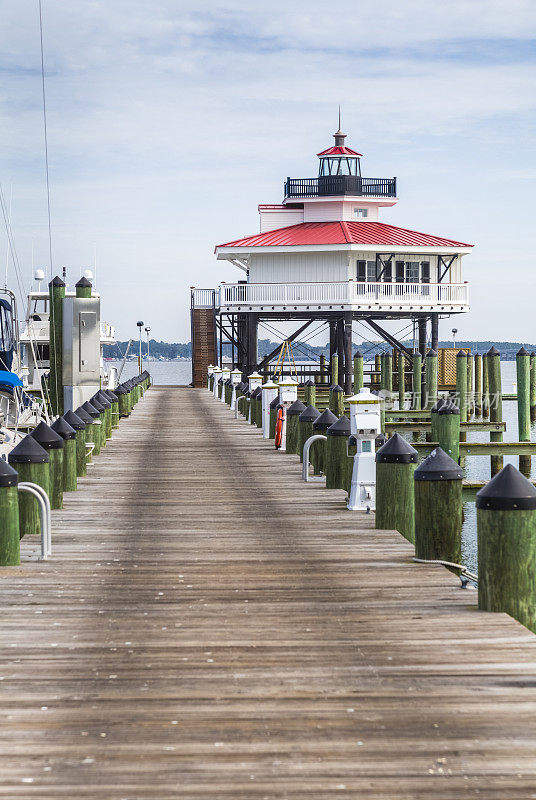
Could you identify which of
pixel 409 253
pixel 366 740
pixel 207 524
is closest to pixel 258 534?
pixel 207 524

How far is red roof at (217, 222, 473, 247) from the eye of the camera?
55750 mm

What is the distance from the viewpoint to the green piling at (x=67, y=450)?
46.9ft

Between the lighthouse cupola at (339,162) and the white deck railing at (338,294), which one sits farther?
the lighthouse cupola at (339,162)

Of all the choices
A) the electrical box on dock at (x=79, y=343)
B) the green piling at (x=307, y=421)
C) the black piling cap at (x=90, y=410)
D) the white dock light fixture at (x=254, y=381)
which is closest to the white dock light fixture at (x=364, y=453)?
the green piling at (x=307, y=421)

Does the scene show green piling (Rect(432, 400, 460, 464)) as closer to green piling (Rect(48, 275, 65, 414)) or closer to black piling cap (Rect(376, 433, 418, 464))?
green piling (Rect(48, 275, 65, 414))

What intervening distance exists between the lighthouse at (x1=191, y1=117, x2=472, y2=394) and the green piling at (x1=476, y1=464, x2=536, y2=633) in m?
45.1

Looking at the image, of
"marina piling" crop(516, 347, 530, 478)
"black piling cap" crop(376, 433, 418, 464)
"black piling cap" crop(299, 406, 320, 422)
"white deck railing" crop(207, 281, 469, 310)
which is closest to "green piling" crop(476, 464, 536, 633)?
"black piling cap" crop(376, 433, 418, 464)

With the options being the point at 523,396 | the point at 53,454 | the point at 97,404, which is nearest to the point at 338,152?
the point at 523,396

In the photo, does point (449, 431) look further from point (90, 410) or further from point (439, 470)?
point (439, 470)

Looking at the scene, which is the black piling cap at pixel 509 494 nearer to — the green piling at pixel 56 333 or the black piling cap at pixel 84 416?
the black piling cap at pixel 84 416

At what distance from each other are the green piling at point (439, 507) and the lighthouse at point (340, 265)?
142 feet

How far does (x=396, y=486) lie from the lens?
37.3 ft

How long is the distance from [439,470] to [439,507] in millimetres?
Result: 336

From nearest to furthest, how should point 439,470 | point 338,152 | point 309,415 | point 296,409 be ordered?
1. point 439,470
2. point 309,415
3. point 296,409
4. point 338,152
